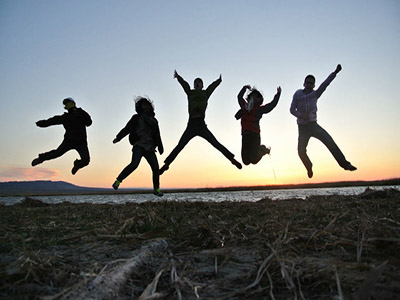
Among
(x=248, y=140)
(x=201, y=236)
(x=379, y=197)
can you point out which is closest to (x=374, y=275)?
(x=201, y=236)

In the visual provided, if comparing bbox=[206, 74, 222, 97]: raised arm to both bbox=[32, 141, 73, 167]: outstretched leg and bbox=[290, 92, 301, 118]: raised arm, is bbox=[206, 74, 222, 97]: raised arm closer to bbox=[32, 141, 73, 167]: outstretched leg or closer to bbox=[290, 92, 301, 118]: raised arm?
bbox=[290, 92, 301, 118]: raised arm

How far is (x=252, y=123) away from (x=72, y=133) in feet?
19.1

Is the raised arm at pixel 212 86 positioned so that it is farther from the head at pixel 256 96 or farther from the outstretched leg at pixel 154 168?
the outstretched leg at pixel 154 168

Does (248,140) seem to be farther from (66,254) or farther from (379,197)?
(66,254)

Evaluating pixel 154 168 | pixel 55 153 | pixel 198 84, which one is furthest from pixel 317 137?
pixel 55 153

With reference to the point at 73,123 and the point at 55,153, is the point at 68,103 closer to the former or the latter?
the point at 73,123

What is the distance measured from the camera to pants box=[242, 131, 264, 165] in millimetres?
9477

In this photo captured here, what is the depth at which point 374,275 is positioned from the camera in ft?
4.02

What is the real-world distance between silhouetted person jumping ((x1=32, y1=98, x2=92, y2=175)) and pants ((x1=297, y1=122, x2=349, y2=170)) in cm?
701

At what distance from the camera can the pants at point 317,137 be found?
9.00 m

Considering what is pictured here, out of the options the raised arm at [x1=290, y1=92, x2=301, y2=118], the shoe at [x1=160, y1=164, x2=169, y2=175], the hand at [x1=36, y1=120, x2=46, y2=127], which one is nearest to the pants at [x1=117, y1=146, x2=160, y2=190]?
the shoe at [x1=160, y1=164, x2=169, y2=175]

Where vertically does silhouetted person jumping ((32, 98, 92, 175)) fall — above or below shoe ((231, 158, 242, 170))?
above

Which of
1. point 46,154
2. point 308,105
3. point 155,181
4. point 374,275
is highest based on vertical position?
point 308,105

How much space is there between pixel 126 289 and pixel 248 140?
8081mm
